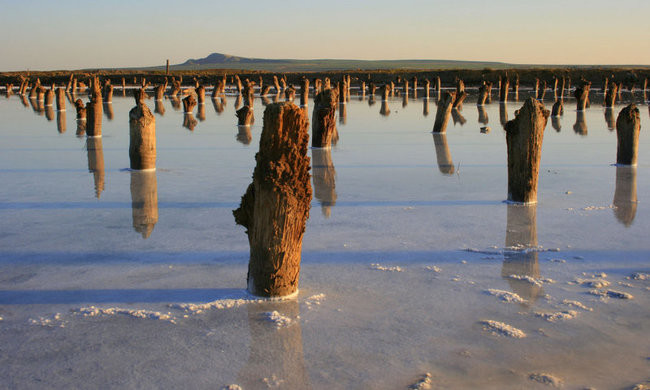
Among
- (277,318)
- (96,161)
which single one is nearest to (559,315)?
(277,318)

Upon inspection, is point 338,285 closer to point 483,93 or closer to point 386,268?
point 386,268

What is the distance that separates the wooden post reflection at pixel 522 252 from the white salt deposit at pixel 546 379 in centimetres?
119

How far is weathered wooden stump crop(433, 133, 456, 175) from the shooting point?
447 inches

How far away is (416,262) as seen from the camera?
5.74m

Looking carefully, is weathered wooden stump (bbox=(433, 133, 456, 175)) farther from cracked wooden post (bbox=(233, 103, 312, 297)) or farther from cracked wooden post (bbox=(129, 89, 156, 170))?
cracked wooden post (bbox=(233, 103, 312, 297))

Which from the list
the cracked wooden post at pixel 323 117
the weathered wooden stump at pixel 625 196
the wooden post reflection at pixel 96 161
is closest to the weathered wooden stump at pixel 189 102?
the wooden post reflection at pixel 96 161

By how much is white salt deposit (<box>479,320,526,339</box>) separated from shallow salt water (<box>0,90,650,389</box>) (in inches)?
0.7

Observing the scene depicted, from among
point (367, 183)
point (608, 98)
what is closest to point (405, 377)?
point (367, 183)

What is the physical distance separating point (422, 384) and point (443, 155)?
398 inches

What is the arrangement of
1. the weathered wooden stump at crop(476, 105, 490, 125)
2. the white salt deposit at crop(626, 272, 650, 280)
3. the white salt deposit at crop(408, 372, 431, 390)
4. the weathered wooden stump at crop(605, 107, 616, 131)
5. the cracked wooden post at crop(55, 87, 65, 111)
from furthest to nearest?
1. the cracked wooden post at crop(55, 87, 65, 111)
2. the weathered wooden stump at crop(476, 105, 490, 125)
3. the weathered wooden stump at crop(605, 107, 616, 131)
4. the white salt deposit at crop(626, 272, 650, 280)
5. the white salt deposit at crop(408, 372, 431, 390)

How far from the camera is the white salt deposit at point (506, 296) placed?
4789mm

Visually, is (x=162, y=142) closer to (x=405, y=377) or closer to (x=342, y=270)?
(x=342, y=270)

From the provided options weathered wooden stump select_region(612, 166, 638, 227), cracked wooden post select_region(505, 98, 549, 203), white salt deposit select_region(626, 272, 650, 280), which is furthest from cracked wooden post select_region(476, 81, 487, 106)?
white salt deposit select_region(626, 272, 650, 280)

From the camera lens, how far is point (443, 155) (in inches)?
523
